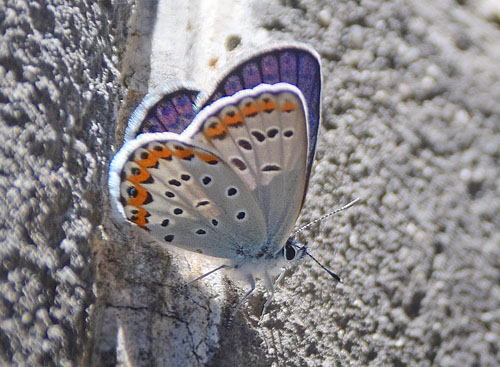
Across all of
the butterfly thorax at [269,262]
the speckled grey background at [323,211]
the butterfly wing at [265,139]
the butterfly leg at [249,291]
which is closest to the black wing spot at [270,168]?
the butterfly wing at [265,139]

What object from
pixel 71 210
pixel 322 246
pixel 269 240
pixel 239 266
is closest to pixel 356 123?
pixel 322 246

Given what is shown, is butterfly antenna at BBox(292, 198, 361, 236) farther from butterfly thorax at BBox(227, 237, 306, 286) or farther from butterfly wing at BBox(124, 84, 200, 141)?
butterfly wing at BBox(124, 84, 200, 141)

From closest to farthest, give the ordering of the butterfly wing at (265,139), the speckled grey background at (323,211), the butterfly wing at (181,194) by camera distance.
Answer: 1. the speckled grey background at (323,211)
2. the butterfly wing at (265,139)
3. the butterfly wing at (181,194)

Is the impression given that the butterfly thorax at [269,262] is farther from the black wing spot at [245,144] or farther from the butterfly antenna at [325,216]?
the black wing spot at [245,144]

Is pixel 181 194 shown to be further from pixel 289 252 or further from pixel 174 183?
pixel 289 252

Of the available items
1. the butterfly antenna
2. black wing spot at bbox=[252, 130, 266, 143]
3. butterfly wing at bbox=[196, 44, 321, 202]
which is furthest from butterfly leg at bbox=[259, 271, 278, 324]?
black wing spot at bbox=[252, 130, 266, 143]

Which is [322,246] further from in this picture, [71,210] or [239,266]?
[71,210]

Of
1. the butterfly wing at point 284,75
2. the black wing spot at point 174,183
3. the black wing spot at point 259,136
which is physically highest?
the butterfly wing at point 284,75
